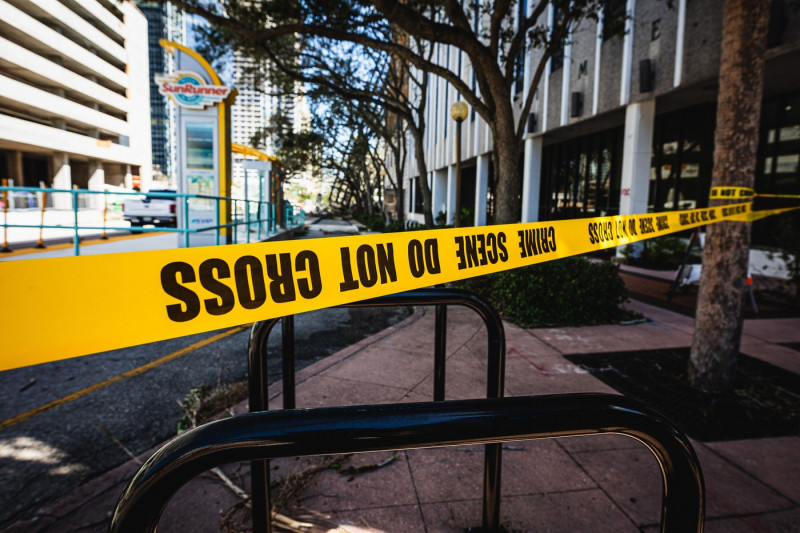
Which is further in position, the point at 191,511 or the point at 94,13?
the point at 94,13

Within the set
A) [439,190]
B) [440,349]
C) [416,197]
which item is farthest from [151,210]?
[416,197]

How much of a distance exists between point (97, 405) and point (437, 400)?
10.8 ft

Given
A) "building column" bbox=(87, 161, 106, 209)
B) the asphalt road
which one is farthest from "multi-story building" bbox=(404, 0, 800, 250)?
"building column" bbox=(87, 161, 106, 209)

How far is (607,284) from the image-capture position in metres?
6.68

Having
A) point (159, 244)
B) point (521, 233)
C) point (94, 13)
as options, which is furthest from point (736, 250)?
point (159, 244)

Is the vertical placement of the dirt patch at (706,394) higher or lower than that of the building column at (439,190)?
lower

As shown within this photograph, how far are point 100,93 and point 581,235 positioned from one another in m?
6.73

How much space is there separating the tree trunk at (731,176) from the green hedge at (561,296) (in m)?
2.48

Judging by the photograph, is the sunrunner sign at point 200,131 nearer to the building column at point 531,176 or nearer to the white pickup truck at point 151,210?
the white pickup truck at point 151,210

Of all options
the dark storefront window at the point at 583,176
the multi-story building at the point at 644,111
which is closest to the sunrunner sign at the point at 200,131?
the multi-story building at the point at 644,111

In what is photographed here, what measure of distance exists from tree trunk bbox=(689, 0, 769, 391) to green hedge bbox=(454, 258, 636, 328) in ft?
8.12

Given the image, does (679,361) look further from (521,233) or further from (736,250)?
(521,233)

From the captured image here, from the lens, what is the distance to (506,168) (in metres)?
7.90

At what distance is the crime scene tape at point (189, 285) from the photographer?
0.90 metres
